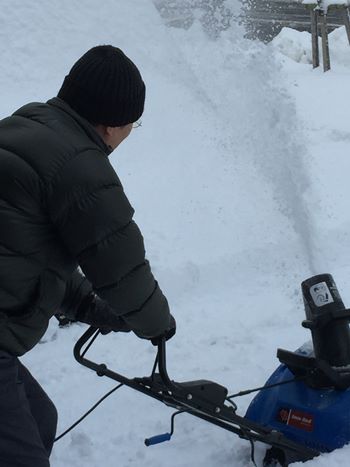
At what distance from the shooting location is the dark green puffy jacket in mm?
1767

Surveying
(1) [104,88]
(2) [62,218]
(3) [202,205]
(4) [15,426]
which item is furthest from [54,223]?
(3) [202,205]

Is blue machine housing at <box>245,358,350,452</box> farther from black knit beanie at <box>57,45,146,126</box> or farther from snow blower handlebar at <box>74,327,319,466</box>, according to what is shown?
black knit beanie at <box>57,45,146,126</box>

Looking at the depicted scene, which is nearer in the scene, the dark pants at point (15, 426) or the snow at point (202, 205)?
the dark pants at point (15, 426)

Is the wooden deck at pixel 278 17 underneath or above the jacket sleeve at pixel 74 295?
underneath

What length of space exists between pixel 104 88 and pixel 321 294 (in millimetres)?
1560

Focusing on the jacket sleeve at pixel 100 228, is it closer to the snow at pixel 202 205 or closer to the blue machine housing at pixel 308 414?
the blue machine housing at pixel 308 414

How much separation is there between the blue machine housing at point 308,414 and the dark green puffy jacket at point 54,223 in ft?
3.99

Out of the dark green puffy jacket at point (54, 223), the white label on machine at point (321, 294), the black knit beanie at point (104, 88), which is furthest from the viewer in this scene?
the white label on machine at point (321, 294)

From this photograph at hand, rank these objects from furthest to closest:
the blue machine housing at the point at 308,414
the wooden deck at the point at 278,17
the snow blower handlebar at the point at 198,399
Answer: the wooden deck at the point at 278,17
the blue machine housing at the point at 308,414
the snow blower handlebar at the point at 198,399

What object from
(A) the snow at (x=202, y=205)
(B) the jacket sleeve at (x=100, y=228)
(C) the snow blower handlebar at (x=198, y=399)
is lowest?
(A) the snow at (x=202, y=205)

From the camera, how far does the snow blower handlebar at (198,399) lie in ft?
8.05

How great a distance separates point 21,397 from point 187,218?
4532mm

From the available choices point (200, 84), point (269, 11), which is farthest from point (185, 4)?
point (269, 11)

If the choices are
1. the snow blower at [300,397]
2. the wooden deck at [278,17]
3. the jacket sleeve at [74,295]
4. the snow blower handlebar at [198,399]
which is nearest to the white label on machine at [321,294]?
the snow blower at [300,397]
